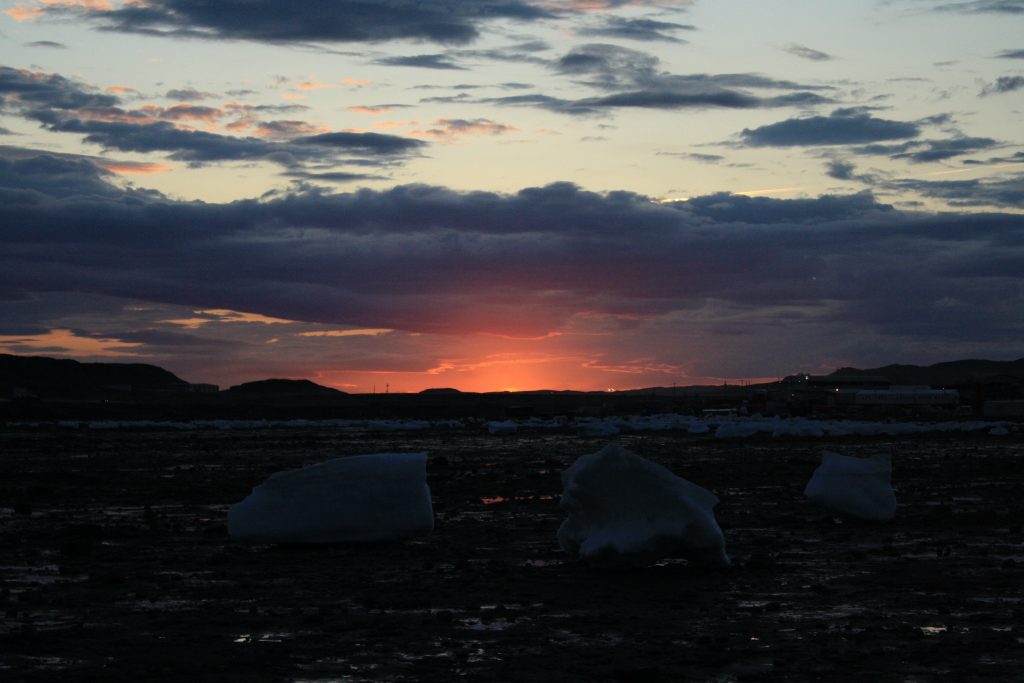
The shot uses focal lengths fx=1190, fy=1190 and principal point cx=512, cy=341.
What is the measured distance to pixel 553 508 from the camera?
70.6 ft

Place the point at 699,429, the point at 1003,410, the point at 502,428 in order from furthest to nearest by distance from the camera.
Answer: the point at 1003,410
the point at 502,428
the point at 699,429

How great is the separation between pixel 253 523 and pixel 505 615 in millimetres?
5788

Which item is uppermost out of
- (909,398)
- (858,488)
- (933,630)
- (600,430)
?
(909,398)

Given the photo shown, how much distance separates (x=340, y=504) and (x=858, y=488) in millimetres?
8145

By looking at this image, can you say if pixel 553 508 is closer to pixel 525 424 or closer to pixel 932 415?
pixel 525 424

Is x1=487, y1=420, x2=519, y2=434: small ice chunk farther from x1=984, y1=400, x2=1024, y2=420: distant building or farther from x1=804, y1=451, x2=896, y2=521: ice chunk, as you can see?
x1=804, y1=451, x2=896, y2=521: ice chunk

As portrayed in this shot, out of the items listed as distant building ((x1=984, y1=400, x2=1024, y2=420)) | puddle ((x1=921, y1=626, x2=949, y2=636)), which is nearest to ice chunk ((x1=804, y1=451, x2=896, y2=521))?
puddle ((x1=921, y1=626, x2=949, y2=636))

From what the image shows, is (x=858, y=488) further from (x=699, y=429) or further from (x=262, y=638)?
(x=699, y=429)

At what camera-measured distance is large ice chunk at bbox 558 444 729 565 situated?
13695mm

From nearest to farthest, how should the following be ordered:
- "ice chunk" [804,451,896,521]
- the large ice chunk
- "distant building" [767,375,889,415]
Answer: the large ice chunk
"ice chunk" [804,451,896,521]
"distant building" [767,375,889,415]

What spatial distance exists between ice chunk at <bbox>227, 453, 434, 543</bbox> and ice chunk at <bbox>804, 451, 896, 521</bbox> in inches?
261

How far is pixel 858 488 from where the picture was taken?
61.1 feet

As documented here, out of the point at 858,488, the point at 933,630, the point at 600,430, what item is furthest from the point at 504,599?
the point at 600,430

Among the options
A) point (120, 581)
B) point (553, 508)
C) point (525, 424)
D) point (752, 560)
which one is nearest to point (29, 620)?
point (120, 581)
